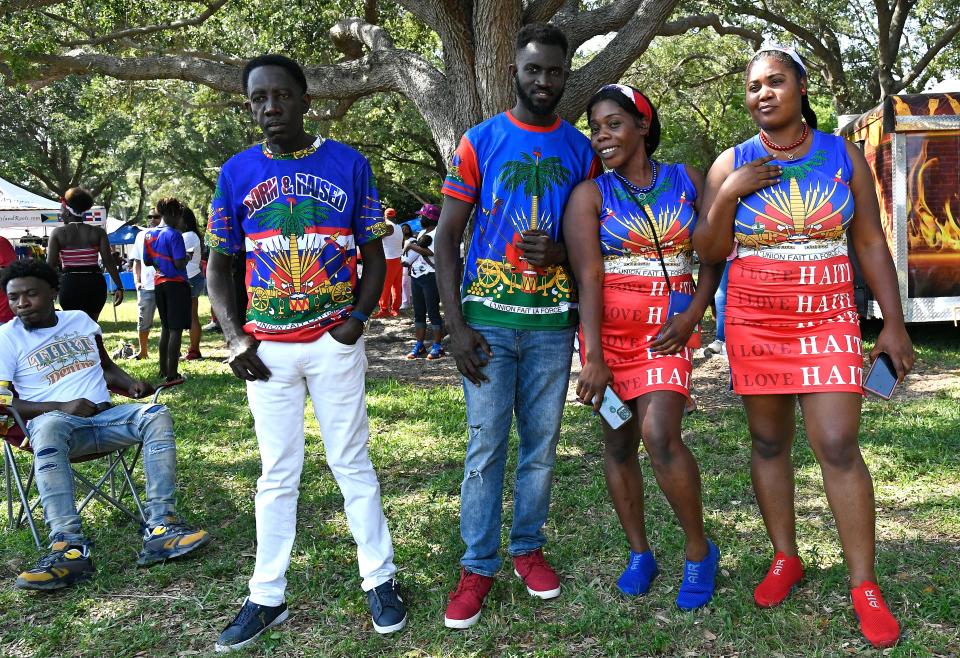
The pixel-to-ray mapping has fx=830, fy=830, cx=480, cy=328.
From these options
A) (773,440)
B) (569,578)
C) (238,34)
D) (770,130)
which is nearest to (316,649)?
(569,578)

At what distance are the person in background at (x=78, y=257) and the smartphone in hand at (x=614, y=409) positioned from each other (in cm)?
674

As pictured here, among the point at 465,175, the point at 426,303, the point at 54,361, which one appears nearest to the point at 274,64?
the point at 465,175

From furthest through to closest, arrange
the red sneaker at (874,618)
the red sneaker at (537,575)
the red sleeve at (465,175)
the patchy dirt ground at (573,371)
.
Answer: the patchy dirt ground at (573,371), the red sneaker at (537,575), the red sleeve at (465,175), the red sneaker at (874,618)

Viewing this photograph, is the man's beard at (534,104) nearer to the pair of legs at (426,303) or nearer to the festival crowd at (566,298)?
the festival crowd at (566,298)

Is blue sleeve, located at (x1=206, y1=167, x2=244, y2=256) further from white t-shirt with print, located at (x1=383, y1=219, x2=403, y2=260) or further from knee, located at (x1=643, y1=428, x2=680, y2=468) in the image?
white t-shirt with print, located at (x1=383, y1=219, x2=403, y2=260)

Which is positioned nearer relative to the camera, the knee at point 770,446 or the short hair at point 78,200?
the knee at point 770,446

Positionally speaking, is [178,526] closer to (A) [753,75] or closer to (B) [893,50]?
(A) [753,75]


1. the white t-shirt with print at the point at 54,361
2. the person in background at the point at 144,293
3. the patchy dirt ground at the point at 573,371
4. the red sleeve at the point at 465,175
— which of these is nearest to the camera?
the red sleeve at the point at 465,175

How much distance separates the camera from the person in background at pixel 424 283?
9.60m

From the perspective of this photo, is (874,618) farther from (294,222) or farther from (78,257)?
(78,257)

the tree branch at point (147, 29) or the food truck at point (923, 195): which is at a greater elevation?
the tree branch at point (147, 29)

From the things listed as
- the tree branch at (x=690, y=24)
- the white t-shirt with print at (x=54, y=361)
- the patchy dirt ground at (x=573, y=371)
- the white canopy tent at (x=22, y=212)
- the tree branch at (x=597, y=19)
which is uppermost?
the tree branch at (x=690, y=24)

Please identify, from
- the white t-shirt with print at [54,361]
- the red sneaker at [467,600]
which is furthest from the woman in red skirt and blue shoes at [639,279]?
the white t-shirt with print at [54,361]

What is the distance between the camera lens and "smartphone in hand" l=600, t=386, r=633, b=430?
3.20 meters
